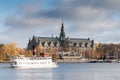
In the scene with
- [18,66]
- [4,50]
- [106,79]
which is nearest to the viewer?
[106,79]

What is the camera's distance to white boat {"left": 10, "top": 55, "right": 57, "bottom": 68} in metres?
103

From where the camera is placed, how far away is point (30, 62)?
10525 cm

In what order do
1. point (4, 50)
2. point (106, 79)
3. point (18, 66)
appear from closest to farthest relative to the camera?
point (106, 79) < point (18, 66) < point (4, 50)

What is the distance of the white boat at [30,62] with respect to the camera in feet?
338

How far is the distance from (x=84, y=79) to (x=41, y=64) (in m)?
44.8

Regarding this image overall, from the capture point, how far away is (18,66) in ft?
337

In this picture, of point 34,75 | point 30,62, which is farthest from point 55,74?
point 30,62

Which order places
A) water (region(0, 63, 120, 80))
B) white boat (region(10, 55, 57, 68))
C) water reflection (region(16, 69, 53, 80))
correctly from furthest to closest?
white boat (region(10, 55, 57, 68)), water (region(0, 63, 120, 80)), water reflection (region(16, 69, 53, 80))

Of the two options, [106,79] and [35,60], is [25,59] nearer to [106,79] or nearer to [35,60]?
[35,60]

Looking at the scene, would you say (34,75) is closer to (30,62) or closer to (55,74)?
(55,74)

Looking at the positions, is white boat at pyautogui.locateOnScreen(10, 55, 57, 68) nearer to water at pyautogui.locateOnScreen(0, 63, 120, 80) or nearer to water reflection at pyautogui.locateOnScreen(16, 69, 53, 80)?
water at pyautogui.locateOnScreen(0, 63, 120, 80)

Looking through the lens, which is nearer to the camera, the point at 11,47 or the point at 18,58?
the point at 18,58

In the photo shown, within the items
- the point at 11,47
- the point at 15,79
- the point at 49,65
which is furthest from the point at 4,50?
the point at 15,79

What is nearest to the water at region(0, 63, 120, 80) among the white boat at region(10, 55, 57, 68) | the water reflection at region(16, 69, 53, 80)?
the water reflection at region(16, 69, 53, 80)
